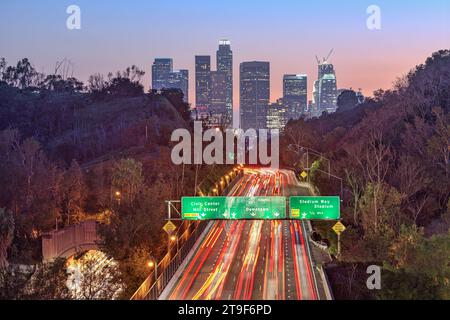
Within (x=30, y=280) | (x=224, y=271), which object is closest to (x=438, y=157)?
(x=224, y=271)

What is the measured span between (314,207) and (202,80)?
110 metres

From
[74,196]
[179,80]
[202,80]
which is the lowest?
[74,196]

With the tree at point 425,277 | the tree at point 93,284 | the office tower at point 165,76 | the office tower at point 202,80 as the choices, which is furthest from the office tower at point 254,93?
the tree at point 425,277

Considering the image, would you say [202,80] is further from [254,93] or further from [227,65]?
[254,93]

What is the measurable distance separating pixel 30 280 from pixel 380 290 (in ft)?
38.4

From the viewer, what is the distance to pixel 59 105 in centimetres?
9994

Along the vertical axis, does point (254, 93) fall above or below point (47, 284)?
above

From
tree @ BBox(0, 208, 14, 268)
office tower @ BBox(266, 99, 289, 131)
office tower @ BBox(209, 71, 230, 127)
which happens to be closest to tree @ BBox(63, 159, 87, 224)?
tree @ BBox(0, 208, 14, 268)

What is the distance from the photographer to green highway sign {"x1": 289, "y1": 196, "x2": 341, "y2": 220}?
85.7 ft

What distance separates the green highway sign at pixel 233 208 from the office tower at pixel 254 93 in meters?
136

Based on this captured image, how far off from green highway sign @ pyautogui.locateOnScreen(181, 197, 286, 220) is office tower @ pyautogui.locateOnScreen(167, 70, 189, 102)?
124 meters

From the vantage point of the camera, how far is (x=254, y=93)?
565 feet

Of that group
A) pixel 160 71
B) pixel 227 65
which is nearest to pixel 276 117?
pixel 160 71
